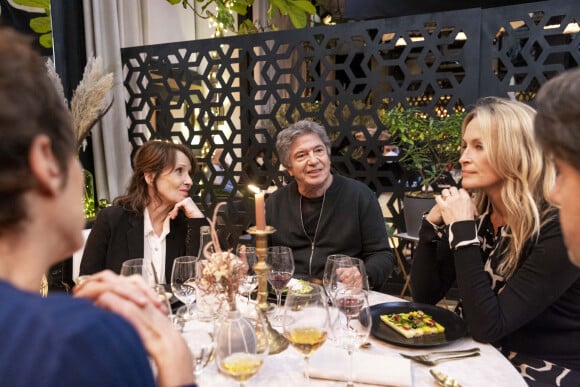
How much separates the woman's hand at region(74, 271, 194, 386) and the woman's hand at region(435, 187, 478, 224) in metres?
1.25

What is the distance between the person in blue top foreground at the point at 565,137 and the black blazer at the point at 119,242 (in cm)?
174

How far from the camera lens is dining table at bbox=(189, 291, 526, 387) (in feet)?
3.81

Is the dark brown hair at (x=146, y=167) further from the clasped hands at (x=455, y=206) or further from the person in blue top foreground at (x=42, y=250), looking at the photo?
the person in blue top foreground at (x=42, y=250)

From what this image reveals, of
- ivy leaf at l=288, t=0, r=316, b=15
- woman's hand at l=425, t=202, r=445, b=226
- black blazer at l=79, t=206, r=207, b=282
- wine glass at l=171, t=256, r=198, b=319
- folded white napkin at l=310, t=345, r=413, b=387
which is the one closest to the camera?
folded white napkin at l=310, t=345, r=413, b=387

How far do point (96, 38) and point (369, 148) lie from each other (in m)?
2.62

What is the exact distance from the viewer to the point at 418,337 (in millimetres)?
1417

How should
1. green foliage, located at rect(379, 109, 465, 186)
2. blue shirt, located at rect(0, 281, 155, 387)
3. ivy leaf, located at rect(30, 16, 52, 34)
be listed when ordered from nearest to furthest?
1. blue shirt, located at rect(0, 281, 155, 387)
2. green foliage, located at rect(379, 109, 465, 186)
3. ivy leaf, located at rect(30, 16, 52, 34)

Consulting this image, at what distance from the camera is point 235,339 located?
3.28 feet

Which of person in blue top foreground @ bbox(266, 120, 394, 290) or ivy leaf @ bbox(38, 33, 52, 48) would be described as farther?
ivy leaf @ bbox(38, 33, 52, 48)

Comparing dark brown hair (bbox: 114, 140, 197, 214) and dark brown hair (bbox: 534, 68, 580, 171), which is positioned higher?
dark brown hair (bbox: 534, 68, 580, 171)

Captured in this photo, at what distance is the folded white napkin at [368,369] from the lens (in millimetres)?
1139

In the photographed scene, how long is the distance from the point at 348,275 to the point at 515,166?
0.78 meters

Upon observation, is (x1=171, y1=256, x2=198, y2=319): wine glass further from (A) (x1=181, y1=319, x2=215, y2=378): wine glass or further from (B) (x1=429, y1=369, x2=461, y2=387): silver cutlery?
(B) (x1=429, y1=369, x2=461, y2=387): silver cutlery

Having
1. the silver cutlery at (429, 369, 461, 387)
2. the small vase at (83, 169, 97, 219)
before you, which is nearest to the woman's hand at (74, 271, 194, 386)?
the silver cutlery at (429, 369, 461, 387)
